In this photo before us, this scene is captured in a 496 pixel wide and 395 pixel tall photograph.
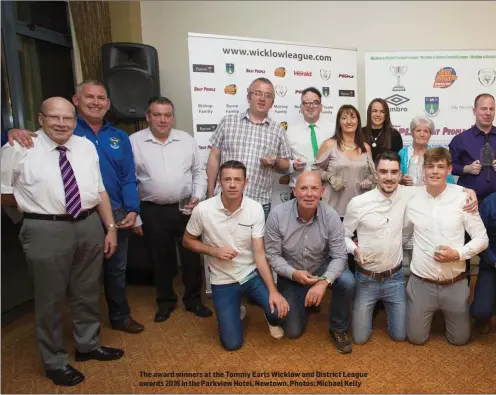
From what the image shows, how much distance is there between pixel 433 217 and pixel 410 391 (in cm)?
100

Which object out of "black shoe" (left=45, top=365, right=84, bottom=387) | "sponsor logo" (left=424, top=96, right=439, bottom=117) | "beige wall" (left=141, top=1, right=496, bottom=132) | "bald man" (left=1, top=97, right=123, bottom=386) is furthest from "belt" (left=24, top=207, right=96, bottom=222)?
"sponsor logo" (left=424, top=96, right=439, bottom=117)

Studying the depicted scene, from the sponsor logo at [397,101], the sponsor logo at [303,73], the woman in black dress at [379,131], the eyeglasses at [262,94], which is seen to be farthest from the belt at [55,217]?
the sponsor logo at [397,101]

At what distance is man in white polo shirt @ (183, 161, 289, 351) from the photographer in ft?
7.80

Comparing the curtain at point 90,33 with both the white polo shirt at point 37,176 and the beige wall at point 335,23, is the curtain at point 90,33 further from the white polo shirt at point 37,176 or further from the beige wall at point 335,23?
the white polo shirt at point 37,176

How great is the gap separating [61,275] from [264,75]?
244 centimetres

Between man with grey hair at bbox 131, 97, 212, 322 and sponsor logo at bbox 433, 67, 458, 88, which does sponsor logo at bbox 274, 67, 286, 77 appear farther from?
sponsor logo at bbox 433, 67, 458, 88

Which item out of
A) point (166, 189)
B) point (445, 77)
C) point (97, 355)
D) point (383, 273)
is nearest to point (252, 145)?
point (166, 189)

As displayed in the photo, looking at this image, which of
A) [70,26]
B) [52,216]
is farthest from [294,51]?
[52,216]

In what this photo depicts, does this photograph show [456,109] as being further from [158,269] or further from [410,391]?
[158,269]

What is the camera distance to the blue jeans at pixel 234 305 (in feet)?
7.91

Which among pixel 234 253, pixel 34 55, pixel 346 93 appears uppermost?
pixel 34 55

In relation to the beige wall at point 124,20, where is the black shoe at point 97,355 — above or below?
below

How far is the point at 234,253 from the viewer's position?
236cm

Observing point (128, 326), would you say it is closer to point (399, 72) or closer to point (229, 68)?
point (229, 68)
